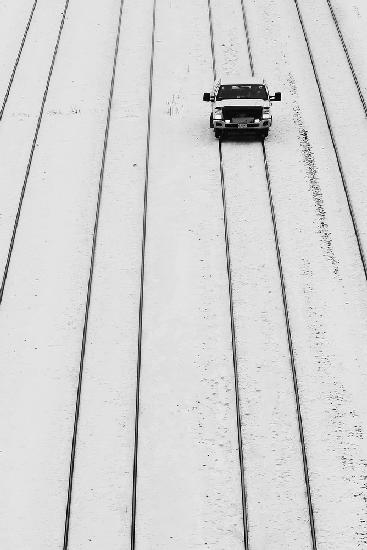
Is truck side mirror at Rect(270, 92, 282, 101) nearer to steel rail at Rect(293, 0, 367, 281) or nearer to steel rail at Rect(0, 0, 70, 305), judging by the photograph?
steel rail at Rect(293, 0, 367, 281)

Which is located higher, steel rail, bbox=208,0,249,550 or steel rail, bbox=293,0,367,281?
steel rail, bbox=293,0,367,281

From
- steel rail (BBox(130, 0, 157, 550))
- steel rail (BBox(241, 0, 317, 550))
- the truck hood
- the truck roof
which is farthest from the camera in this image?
the truck roof

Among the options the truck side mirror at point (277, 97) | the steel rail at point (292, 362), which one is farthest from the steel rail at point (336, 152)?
the steel rail at point (292, 362)

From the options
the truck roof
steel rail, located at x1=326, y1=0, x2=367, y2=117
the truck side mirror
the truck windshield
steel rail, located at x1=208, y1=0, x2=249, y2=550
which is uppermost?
steel rail, located at x1=326, y1=0, x2=367, y2=117

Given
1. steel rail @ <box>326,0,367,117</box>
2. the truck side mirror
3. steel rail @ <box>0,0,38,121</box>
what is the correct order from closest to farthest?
the truck side mirror < steel rail @ <box>326,0,367,117</box> < steel rail @ <box>0,0,38,121</box>

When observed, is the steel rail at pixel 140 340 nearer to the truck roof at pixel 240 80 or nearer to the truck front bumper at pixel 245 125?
the truck front bumper at pixel 245 125

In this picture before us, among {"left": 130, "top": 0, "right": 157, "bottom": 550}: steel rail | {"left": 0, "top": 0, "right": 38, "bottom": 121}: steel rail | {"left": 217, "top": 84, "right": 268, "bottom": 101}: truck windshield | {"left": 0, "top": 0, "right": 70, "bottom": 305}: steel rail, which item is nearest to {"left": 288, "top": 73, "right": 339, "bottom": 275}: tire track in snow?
{"left": 217, "top": 84, "right": 268, "bottom": 101}: truck windshield
